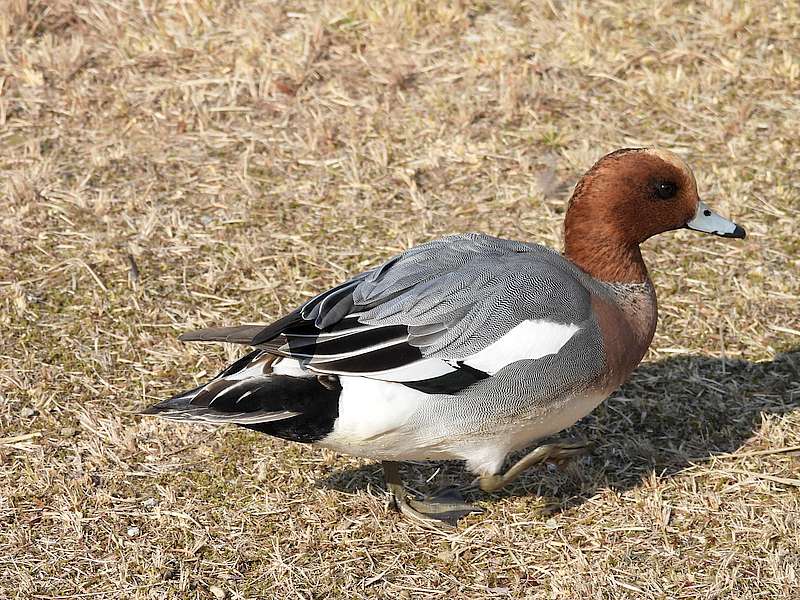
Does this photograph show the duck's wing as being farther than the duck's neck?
No

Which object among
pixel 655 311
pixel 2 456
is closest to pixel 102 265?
pixel 2 456

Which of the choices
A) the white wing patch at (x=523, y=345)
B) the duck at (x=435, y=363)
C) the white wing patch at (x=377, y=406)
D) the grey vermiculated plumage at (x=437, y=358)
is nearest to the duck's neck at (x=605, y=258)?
the duck at (x=435, y=363)

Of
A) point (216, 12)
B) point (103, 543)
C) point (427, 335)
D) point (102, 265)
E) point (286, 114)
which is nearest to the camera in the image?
point (427, 335)

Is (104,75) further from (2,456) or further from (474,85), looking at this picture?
(2,456)

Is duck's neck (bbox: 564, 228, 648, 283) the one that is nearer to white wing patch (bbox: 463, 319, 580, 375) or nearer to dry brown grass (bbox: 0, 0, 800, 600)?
white wing patch (bbox: 463, 319, 580, 375)

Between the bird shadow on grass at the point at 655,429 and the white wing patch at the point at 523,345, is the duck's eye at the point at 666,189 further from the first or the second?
the bird shadow on grass at the point at 655,429

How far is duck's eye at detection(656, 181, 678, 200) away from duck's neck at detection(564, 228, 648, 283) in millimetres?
180

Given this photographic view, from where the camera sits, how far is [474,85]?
213 inches

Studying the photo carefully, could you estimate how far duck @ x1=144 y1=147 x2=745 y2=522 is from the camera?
305cm

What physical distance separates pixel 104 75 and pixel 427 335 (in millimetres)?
3101

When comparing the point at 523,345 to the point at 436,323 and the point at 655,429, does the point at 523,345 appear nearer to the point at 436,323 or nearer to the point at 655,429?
the point at 436,323

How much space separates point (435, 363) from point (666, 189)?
96cm

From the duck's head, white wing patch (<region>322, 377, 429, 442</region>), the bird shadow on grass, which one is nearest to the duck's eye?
the duck's head

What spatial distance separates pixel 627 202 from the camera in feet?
11.1
